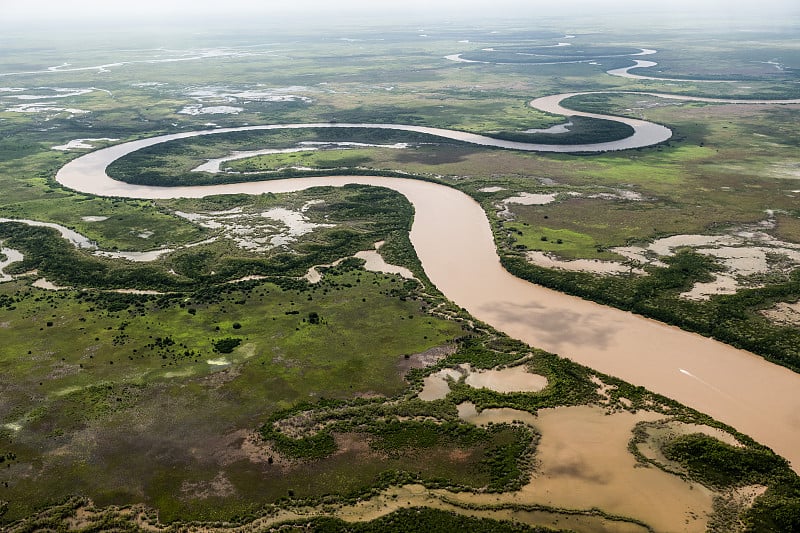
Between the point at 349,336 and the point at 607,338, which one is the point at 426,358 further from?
the point at 607,338

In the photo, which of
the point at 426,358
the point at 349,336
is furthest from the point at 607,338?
the point at 349,336

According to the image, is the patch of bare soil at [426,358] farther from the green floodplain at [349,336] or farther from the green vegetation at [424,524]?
the green vegetation at [424,524]

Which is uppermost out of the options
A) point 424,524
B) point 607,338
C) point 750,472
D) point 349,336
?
point 349,336

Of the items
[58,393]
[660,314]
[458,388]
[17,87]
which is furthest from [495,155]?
[17,87]

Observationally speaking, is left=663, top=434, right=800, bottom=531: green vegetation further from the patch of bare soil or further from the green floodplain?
the patch of bare soil

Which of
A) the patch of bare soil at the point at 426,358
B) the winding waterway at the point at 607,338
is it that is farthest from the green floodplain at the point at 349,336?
the winding waterway at the point at 607,338

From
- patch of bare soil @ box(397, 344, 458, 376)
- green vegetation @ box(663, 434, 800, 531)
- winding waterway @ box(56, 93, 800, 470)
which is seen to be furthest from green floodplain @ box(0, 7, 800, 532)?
winding waterway @ box(56, 93, 800, 470)

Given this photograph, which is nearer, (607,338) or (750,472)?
(750,472)
